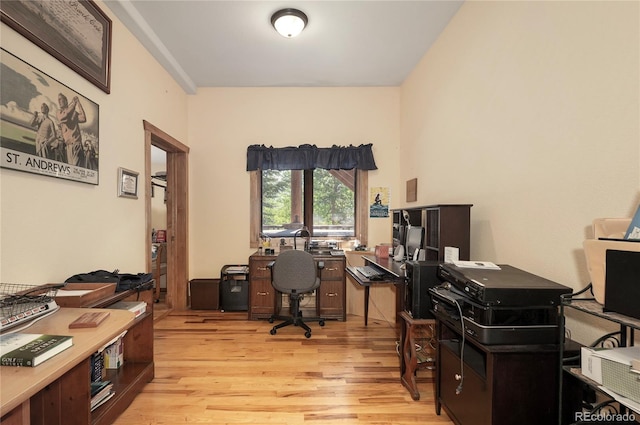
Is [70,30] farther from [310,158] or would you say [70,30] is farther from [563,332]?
[563,332]

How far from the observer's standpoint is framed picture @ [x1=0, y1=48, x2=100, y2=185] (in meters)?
1.47

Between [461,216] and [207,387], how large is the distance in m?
2.45

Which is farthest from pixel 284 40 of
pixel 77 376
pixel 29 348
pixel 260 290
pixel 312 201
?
pixel 77 376

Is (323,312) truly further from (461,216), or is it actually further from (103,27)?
(103,27)

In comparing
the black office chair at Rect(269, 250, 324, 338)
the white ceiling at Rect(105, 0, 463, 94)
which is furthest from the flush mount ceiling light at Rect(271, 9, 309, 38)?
the black office chair at Rect(269, 250, 324, 338)

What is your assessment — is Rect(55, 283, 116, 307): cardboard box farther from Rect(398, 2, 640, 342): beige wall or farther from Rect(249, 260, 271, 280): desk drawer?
Rect(398, 2, 640, 342): beige wall

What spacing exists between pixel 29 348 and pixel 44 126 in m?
1.42

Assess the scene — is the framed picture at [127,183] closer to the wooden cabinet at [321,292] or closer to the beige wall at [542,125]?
the wooden cabinet at [321,292]

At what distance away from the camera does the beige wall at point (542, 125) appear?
3.94 ft

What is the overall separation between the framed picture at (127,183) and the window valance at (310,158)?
4.96ft

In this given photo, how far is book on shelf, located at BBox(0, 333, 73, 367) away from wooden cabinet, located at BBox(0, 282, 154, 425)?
0.08 ft

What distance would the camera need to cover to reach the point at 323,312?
3441mm

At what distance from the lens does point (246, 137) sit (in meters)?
3.92

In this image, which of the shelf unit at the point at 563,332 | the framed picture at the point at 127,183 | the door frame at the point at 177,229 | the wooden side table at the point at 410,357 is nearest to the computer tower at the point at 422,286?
the wooden side table at the point at 410,357
